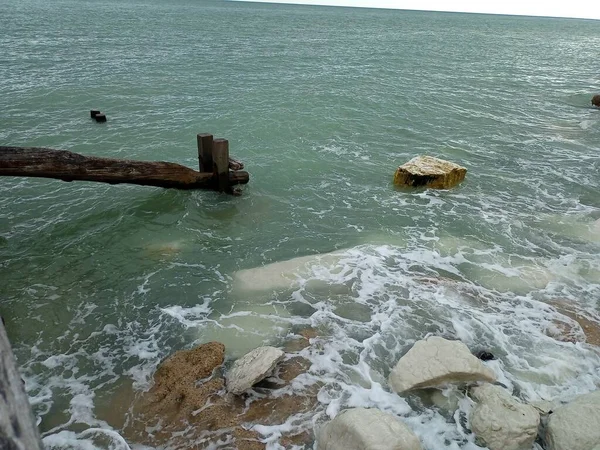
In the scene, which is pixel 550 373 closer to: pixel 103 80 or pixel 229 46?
pixel 103 80

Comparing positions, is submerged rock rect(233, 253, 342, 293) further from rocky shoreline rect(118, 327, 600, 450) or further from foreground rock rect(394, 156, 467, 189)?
foreground rock rect(394, 156, 467, 189)

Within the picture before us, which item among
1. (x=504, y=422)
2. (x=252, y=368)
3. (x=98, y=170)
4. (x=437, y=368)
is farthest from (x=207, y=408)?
(x=98, y=170)

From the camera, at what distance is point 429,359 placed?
21.7 feet

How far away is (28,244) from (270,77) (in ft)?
71.1

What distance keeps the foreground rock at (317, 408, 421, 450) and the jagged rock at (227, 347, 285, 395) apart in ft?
4.06

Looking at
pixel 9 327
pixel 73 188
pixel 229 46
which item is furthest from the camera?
pixel 229 46

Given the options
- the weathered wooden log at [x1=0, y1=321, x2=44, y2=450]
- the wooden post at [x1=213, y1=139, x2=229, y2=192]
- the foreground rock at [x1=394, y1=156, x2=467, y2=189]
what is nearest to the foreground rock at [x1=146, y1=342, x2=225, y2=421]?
the weathered wooden log at [x1=0, y1=321, x2=44, y2=450]

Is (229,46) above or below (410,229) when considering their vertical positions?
above

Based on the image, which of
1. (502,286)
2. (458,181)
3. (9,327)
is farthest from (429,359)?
(458,181)

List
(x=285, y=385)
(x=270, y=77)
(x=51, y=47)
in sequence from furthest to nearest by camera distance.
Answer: (x=51, y=47) → (x=270, y=77) → (x=285, y=385)

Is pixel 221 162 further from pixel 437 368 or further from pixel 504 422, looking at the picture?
pixel 504 422

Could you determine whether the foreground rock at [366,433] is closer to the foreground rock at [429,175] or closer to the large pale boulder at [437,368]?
the large pale boulder at [437,368]

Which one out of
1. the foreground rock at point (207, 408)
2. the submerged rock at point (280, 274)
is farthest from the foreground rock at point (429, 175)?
the foreground rock at point (207, 408)

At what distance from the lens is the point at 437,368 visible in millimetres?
6434
